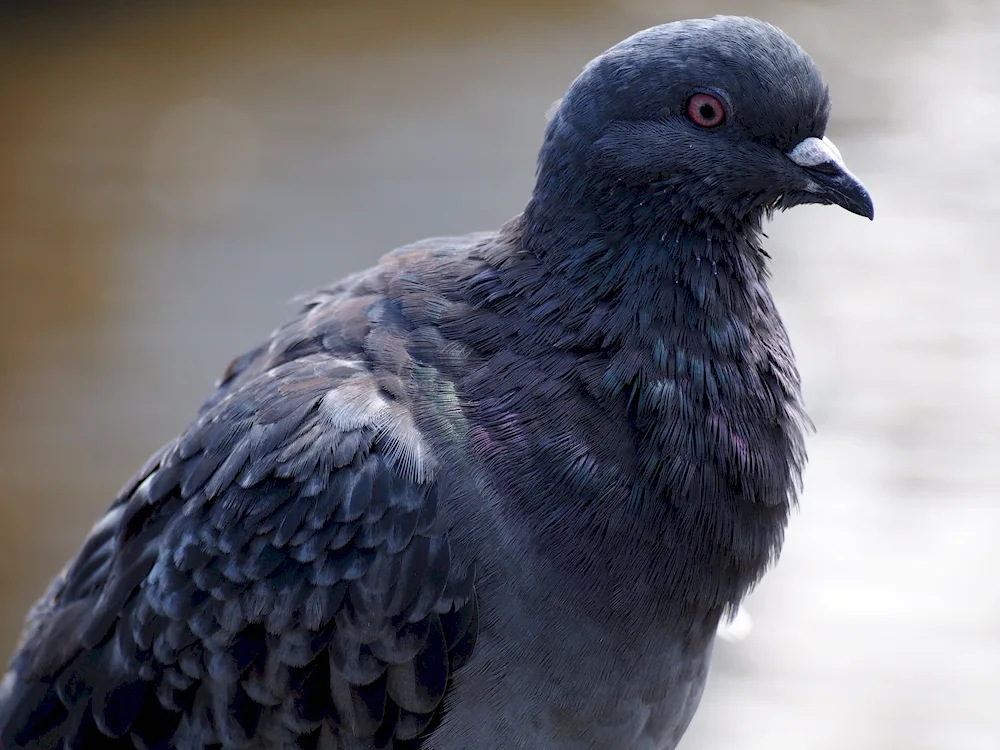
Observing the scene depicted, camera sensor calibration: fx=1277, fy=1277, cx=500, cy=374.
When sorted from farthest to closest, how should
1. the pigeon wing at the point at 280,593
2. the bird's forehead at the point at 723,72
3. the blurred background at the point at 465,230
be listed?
the blurred background at the point at 465,230, the pigeon wing at the point at 280,593, the bird's forehead at the point at 723,72

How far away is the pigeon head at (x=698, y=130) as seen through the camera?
10.2ft

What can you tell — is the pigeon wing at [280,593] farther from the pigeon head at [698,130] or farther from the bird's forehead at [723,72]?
the bird's forehead at [723,72]

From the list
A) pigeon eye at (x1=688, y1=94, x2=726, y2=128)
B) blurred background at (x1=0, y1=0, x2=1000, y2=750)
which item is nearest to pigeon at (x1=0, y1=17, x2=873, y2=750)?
pigeon eye at (x1=688, y1=94, x2=726, y2=128)

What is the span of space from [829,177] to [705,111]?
0.36 m

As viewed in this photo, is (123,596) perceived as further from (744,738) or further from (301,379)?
(744,738)

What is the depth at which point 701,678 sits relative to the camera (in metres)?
3.56

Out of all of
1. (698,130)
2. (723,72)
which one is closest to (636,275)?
(698,130)

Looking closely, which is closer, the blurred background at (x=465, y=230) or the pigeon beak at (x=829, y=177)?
the pigeon beak at (x=829, y=177)

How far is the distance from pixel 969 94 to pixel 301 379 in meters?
7.76

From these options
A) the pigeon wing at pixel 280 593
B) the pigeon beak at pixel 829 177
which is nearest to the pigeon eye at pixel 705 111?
the pigeon beak at pixel 829 177

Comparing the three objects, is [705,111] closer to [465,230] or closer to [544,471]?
[544,471]

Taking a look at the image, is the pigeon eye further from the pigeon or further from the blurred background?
the blurred background

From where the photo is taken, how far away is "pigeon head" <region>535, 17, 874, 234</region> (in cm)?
311

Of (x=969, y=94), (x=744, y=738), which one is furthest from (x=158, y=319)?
(x=969, y=94)
